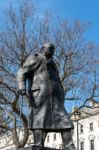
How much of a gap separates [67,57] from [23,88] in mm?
20882

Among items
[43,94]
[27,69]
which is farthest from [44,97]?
[27,69]

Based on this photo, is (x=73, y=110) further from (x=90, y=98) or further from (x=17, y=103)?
(x=17, y=103)

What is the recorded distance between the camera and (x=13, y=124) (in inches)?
1164

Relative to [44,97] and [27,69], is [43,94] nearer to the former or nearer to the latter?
[44,97]

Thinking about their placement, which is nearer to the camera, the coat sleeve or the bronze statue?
the bronze statue

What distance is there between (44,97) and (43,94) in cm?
7

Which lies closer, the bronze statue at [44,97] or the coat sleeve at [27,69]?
the bronze statue at [44,97]

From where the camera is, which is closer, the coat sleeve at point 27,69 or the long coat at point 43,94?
the long coat at point 43,94

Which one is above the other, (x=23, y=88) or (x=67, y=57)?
(x=67, y=57)

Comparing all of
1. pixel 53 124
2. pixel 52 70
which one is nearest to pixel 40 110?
pixel 53 124

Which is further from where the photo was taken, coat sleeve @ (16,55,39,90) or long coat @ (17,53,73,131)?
coat sleeve @ (16,55,39,90)

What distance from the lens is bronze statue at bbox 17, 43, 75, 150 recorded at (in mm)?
8344

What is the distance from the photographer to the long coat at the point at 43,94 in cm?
838

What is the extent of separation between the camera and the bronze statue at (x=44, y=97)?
8.34 m
